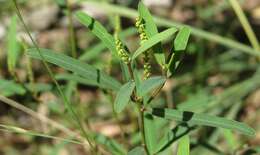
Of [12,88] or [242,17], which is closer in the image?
[12,88]

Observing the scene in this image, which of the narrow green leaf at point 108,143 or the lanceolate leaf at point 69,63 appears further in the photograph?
the narrow green leaf at point 108,143

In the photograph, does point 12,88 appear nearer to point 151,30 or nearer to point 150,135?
point 150,135

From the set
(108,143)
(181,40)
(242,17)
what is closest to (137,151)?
(181,40)

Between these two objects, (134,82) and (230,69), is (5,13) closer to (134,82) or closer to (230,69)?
(230,69)

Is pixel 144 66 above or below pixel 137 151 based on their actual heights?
above

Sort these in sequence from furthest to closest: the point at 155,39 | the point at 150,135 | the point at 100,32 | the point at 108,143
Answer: the point at 108,143 → the point at 150,135 → the point at 100,32 → the point at 155,39

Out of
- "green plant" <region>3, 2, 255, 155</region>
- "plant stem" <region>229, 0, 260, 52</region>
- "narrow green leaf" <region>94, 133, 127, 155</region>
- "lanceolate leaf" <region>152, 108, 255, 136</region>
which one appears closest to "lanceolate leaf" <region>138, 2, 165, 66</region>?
"green plant" <region>3, 2, 255, 155</region>

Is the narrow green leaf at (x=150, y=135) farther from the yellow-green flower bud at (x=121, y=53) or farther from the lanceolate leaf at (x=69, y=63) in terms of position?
the yellow-green flower bud at (x=121, y=53)

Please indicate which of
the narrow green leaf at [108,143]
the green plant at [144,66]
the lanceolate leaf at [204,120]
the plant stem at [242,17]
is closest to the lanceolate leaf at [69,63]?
the green plant at [144,66]

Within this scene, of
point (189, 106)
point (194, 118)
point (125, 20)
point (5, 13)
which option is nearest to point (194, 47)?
point (125, 20)
